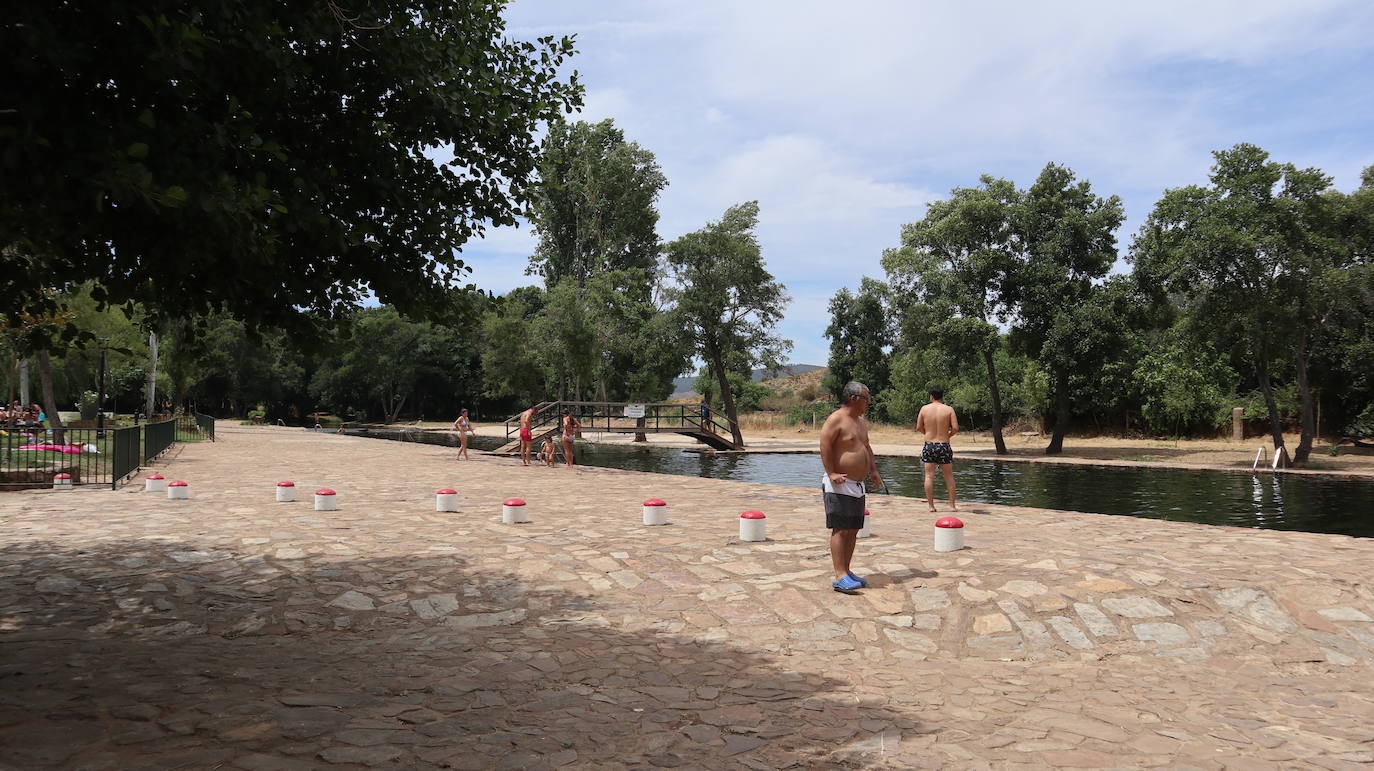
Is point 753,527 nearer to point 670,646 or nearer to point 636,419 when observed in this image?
point 670,646

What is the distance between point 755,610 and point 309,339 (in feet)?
12.6

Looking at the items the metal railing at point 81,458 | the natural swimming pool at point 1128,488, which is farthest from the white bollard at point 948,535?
the metal railing at point 81,458

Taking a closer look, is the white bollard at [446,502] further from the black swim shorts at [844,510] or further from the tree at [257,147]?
the black swim shorts at [844,510]

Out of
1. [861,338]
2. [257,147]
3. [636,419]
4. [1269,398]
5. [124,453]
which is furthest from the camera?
[861,338]

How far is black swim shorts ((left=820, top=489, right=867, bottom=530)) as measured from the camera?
6488mm

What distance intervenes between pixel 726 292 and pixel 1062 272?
1287 cm

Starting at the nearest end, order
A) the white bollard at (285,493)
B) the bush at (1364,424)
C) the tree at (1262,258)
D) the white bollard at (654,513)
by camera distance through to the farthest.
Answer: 1. the white bollard at (654,513)
2. the white bollard at (285,493)
3. the tree at (1262,258)
4. the bush at (1364,424)


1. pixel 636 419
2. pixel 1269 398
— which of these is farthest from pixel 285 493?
pixel 1269 398

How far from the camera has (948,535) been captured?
7.79 metres

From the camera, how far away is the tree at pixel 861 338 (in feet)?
176

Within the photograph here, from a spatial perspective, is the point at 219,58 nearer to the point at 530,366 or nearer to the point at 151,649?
the point at 151,649

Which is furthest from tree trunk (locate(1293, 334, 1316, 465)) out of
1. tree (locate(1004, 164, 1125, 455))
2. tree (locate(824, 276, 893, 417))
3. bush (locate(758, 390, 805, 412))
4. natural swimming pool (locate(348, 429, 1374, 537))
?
bush (locate(758, 390, 805, 412))

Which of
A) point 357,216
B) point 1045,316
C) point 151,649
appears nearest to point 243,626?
point 151,649

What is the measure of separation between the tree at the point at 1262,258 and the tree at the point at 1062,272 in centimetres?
429
